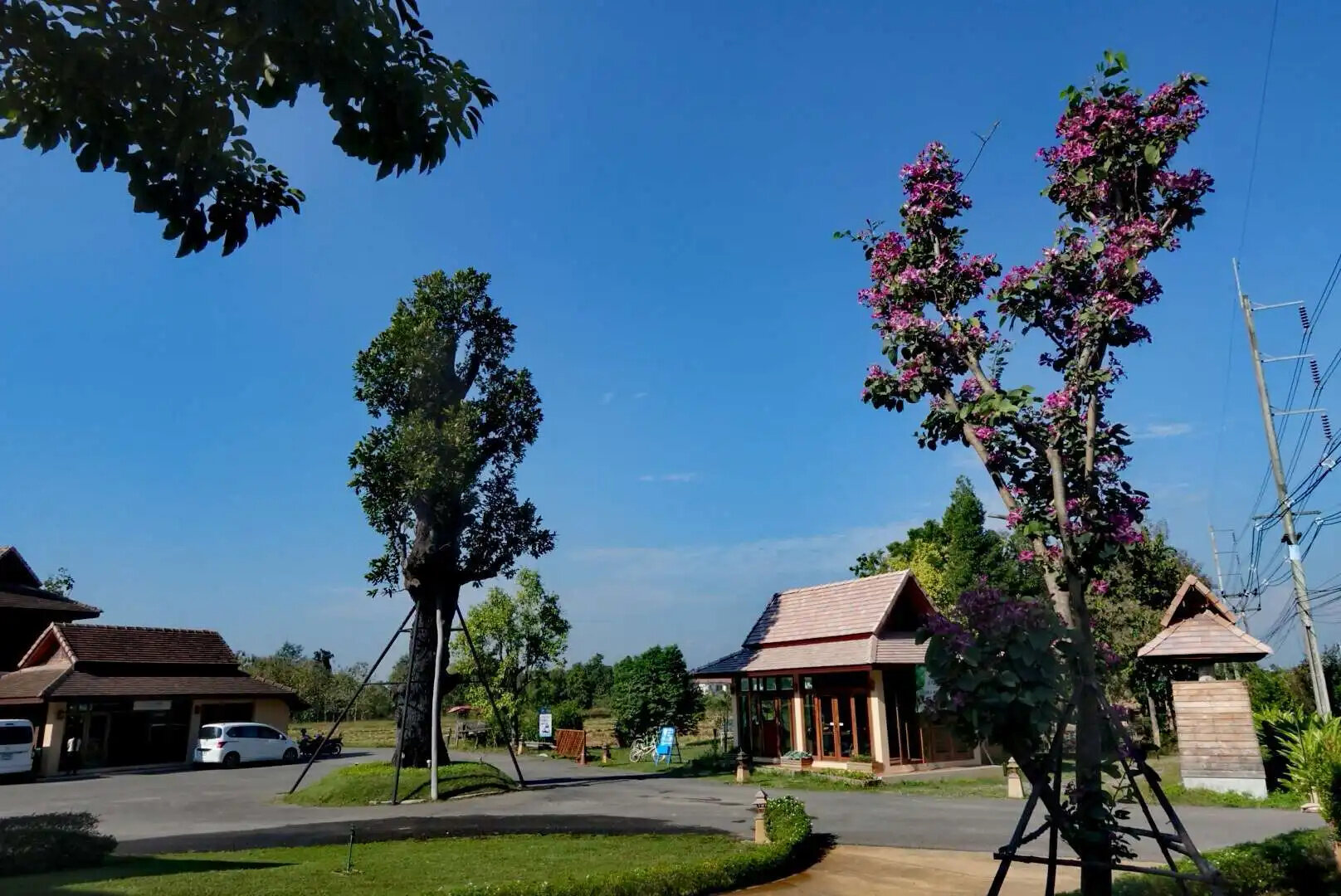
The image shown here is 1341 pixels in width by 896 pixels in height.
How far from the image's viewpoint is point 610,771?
93.8 ft

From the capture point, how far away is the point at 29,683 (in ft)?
106

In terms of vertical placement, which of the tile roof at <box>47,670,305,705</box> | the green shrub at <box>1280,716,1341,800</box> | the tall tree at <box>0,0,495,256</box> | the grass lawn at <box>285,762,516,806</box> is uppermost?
the tall tree at <box>0,0,495,256</box>

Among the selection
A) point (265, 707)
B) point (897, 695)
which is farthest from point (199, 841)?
point (265, 707)

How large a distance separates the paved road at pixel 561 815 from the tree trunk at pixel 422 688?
10.5ft

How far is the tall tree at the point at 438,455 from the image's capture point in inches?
926

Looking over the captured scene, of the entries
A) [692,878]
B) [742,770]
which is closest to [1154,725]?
[742,770]

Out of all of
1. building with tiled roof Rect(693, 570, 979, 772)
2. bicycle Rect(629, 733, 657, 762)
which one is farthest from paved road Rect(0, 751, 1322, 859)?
bicycle Rect(629, 733, 657, 762)

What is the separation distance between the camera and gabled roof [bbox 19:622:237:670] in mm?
34250

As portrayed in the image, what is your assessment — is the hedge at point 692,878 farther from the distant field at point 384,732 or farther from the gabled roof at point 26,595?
the gabled roof at point 26,595

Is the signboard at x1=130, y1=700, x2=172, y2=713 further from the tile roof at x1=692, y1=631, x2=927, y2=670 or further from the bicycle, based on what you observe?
the tile roof at x1=692, y1=631, x2=927, y2=670

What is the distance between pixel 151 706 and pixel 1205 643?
116 feet

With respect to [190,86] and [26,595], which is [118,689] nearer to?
[26,595]

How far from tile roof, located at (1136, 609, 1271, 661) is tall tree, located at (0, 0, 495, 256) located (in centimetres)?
1787

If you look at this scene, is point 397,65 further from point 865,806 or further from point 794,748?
point 794,748
